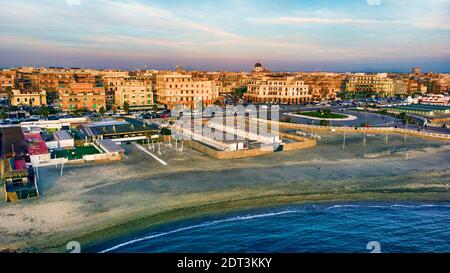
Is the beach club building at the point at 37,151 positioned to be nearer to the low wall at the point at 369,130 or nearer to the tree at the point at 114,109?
the tree at the point at 114,109

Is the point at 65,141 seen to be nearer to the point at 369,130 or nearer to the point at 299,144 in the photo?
the point at 299,144

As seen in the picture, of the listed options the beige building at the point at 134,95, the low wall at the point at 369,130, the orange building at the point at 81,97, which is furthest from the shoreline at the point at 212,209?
the beige building at the point at 134,95

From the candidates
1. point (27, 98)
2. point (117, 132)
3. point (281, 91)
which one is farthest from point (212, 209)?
point (281, 91)

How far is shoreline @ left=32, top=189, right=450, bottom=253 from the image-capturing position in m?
18.0

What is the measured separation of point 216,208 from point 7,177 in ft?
52.1

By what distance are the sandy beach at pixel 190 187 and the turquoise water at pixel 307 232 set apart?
1.55 m

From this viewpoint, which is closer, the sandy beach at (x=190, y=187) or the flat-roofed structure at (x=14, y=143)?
the sandy beach at (x=190, y=187)

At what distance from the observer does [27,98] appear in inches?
2805

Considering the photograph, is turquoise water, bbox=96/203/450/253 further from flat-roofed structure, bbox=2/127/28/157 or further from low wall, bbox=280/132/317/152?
flat-roofed structure, bbox=2/127/28/157

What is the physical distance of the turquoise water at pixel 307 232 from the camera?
55.7 feet

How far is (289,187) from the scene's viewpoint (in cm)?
2628

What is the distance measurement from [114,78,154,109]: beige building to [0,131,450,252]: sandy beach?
120 feet

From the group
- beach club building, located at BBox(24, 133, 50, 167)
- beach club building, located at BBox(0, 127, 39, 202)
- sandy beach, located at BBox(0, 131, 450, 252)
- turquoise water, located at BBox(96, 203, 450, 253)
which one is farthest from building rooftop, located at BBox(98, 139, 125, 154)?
turquoise water, located at BBox(96, 203, 450, 253)

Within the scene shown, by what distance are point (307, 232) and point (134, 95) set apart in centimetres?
6018
